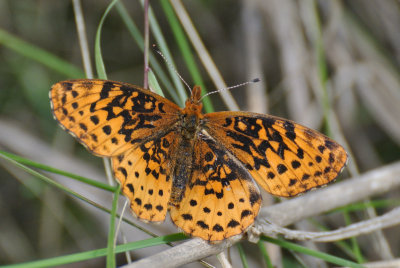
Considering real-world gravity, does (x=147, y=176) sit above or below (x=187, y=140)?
below

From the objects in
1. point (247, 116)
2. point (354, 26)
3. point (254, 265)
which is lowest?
point (254, 265)

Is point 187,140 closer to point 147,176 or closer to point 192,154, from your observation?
point 192,154

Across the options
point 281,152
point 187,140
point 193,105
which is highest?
point 193,105

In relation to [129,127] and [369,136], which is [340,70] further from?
[129,127]

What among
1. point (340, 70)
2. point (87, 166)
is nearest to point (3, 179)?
point (87, 166)

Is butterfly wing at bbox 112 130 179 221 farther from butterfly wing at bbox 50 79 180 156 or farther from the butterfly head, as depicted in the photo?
the butterfly head

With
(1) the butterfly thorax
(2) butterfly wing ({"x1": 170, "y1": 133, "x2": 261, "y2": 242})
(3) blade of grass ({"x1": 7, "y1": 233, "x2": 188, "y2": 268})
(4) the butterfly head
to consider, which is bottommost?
(3) blade of grass ({"x1": 7, "y1": 233, "x2": 188, "y2": 268})

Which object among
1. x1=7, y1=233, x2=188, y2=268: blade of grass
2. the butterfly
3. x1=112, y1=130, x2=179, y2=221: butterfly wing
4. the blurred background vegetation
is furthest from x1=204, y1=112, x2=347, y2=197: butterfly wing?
the blurred background vegetation

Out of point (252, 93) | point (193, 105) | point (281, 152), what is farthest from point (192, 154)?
point (252, 93)
